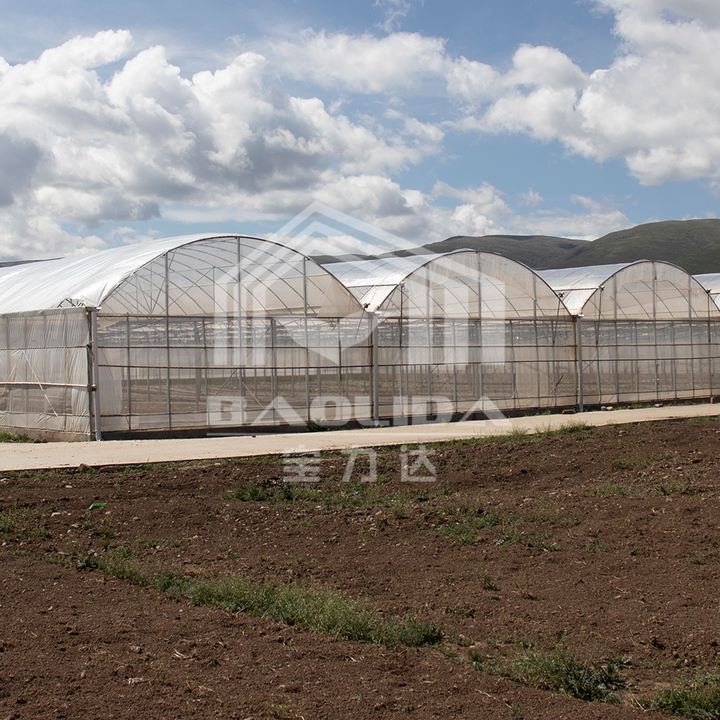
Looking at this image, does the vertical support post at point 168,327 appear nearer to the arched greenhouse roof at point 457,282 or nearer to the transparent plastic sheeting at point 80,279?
the transparent plastic sheeting at point 80,279

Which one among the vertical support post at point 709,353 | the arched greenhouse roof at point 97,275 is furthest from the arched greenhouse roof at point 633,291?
the arched greenhouse roof at point 97,275

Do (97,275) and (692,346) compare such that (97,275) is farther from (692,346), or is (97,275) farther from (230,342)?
(692,346)

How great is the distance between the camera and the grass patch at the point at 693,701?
4634 mm

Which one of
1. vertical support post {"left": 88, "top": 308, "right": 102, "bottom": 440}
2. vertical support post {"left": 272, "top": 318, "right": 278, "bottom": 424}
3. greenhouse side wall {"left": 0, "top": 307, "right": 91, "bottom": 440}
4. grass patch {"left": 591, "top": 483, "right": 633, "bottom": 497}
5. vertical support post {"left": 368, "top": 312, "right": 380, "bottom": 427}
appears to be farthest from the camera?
vertical support post {"left": 368, "top": 312, "right": 380, "bottom": 427}

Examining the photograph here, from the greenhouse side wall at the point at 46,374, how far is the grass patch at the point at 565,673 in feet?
47.1

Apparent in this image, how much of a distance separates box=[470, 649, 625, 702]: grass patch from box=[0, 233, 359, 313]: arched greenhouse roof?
48.2 ft

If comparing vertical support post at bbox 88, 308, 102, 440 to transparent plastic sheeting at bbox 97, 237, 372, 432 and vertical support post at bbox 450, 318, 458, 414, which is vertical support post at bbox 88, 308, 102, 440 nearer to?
transparent plastic sheeting at bbox 97, 237, 372, 432

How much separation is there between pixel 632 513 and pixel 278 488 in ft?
15.9

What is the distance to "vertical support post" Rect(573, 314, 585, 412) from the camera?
2570 centimetres

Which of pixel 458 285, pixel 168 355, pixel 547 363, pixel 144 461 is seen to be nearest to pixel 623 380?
pixel 547 363

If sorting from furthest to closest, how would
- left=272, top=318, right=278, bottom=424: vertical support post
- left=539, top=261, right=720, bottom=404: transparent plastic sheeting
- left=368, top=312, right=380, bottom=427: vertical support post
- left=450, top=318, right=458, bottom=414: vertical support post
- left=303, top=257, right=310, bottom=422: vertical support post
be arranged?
1. left=539, top=261, right=720, bottom=404: transparent plastic sheeting
2. left=450, top=318, right=458, bottom=414: vertical support post
3. left=368, top=312, right=380, bottom=427: vertical support post
4. left=303, top=257, right=310, bottom=422: vertical support post
5. left=272, top=318, right=278, bottom=424: vertical support post

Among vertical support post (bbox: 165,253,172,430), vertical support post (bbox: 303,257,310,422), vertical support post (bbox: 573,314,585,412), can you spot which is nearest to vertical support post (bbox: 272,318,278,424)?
vertical support post (bbox: 303,257,310,422)

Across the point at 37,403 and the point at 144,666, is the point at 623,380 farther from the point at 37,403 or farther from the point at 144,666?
the point at 144,666

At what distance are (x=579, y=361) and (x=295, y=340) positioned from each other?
32.5 feet
